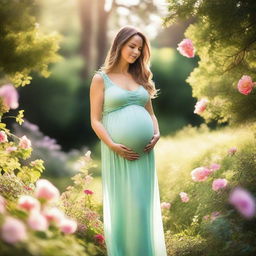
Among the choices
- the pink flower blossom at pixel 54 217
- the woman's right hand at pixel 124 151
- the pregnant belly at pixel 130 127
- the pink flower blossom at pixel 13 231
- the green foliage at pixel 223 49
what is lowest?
the pink flower blossom at pixel 13 231

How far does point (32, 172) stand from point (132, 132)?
149 cm

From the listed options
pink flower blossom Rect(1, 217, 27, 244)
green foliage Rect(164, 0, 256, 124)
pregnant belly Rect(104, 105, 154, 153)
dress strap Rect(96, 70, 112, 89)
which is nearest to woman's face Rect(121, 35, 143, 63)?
dress strap Rect(96, 70, 112, 89)

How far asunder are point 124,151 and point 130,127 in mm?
181

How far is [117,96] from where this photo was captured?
3436 millimetres

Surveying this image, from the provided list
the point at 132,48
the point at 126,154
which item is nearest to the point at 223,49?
the point at 132,48

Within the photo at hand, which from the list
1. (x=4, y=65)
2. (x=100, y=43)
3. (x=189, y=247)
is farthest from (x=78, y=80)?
(x=189, y=247)

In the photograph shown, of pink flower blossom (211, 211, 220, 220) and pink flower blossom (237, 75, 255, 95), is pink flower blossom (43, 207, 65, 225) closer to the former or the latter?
pink flower blossom (211, 211, 220, 220)

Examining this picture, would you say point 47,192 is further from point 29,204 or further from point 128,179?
point 128,179

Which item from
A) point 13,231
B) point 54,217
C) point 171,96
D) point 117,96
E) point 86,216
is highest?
point 171,96

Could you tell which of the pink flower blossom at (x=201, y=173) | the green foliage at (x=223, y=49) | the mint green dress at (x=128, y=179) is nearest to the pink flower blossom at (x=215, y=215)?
the pink flower blossom at (x=201, y=173)

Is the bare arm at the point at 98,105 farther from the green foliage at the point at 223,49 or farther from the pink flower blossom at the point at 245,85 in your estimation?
the pink flower blossom at the point at 245,85

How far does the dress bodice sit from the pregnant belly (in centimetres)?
4

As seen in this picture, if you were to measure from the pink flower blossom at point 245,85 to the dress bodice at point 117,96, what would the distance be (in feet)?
3.83

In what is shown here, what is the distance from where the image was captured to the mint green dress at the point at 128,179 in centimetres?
340
